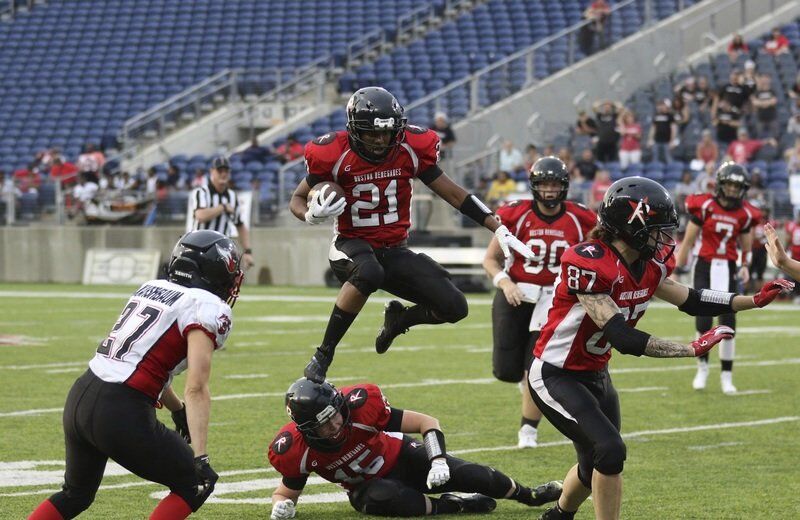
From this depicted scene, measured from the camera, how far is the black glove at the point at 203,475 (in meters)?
5.23

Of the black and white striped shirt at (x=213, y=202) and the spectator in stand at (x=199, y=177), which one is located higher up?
the black and white striped shirt at (x=213, y=202)

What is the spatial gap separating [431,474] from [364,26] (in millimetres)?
27126

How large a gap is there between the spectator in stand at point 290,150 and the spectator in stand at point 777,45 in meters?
8.62

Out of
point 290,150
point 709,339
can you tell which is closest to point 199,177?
point 290,150

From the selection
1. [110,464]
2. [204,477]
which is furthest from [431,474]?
[110,464]

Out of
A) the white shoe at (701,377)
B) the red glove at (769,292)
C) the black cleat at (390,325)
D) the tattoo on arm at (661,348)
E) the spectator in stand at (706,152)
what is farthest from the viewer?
the spectator in stand at (706,152)

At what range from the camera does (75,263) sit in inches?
1040

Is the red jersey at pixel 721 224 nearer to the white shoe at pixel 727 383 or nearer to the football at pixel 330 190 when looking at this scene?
the white shoe at pixel 727 383

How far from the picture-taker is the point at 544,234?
346 inches

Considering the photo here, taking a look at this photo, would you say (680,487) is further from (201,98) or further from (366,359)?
(201,98)

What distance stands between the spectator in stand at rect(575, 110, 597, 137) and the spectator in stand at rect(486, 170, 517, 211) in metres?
2.53

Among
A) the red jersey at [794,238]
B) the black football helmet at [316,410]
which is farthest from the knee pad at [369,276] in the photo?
the red jersey at [794,238]

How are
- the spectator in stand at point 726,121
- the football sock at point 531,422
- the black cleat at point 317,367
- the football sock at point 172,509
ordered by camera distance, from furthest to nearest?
the spectator in stand at point 726,121 < the football sock at point 531,422 < the black cleat at point 317,367 < the football sock at point 172,509

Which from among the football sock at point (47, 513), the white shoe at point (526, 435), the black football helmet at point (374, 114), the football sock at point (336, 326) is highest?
the black football helmet at point (374, 114)
